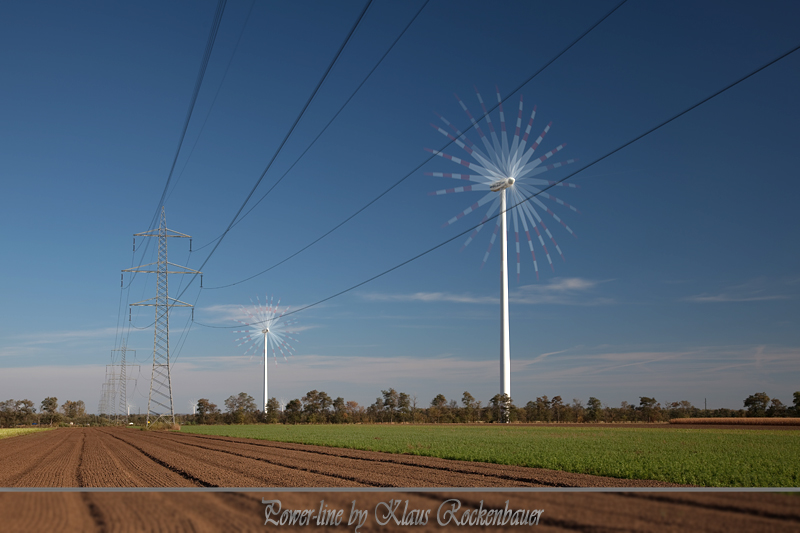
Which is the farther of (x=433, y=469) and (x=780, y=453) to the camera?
(x=780, y=453)

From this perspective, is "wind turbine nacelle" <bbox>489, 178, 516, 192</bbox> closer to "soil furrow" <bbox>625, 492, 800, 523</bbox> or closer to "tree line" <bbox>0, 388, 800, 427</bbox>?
"tree line" <bbox>0, 388, 800, 427</bbox>

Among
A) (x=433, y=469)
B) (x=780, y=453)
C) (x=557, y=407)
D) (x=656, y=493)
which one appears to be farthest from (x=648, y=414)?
(x=656, y=493)

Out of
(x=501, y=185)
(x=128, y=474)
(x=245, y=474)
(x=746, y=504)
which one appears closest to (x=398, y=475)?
(x=245, y=474)

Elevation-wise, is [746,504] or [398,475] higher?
[746,504]

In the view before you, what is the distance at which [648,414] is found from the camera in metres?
122

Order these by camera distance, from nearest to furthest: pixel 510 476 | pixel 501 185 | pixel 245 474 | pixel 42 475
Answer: pixel 245 474 → pixel 510 476 → pixel 42 475 → pixel 501 185

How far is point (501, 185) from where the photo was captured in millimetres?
90438

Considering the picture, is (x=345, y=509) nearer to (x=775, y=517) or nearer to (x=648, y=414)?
(x=775, y=517)

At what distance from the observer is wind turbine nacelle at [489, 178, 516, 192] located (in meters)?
89.7

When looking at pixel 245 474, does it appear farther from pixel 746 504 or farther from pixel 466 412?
pixel 466 412

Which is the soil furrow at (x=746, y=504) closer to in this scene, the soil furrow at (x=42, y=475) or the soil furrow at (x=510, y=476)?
the soil furrow at (x=510, y=476)

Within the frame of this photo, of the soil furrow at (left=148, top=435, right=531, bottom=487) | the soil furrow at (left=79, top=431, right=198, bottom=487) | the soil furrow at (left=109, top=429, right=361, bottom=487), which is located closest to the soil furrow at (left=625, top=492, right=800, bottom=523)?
the soil furrow at (left=109, top=429, right=361, bottom=487)

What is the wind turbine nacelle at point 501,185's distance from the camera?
89.7 m

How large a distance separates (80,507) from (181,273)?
2959 inches
